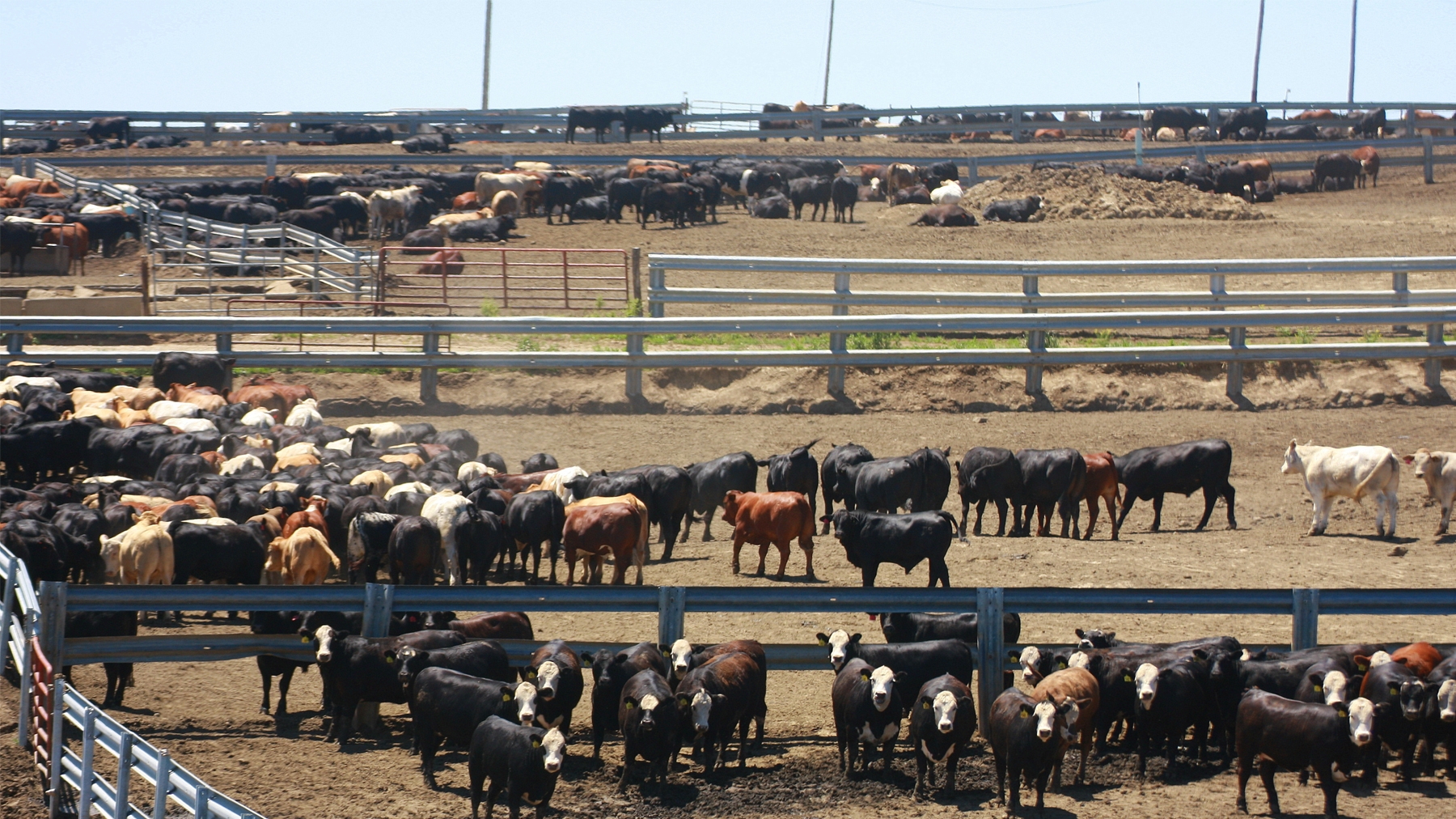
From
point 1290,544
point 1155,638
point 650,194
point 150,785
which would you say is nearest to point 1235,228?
point 650,194

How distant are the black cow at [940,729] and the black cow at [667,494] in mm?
6352

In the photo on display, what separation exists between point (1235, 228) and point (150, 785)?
96.5 feet

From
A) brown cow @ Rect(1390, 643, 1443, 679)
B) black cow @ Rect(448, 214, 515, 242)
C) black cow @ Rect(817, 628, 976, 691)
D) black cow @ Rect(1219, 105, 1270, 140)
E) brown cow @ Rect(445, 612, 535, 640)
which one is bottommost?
brown cow @ Rect(445, 612, 535, 640)

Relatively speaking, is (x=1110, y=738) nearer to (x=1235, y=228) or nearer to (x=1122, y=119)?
(x=1235, y=228)

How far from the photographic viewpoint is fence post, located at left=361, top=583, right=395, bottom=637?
10289mm

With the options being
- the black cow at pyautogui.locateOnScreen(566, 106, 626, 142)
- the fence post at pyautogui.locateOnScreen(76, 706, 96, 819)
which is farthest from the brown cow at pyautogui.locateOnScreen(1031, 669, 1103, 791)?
the black cow at pyautogui.locateOnScreen(566, 106, 626, 142)

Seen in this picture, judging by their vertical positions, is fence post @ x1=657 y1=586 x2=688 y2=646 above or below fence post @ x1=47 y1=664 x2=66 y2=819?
above

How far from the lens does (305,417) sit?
19172 millimetres

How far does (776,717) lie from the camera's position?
1041cm

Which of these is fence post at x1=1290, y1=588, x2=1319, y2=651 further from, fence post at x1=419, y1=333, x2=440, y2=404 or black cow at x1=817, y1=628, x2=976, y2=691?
fence post at x1=419, y1=333, x2=440, y2=404

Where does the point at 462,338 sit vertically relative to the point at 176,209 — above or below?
below

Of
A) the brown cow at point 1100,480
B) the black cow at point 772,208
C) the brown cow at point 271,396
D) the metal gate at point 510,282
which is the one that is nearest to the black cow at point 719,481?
the brown cow at point 1100,480

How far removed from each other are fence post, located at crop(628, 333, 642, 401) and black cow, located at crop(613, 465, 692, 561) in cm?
517

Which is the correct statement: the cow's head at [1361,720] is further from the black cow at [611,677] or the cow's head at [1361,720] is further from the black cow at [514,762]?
the black cow at [514,762]
